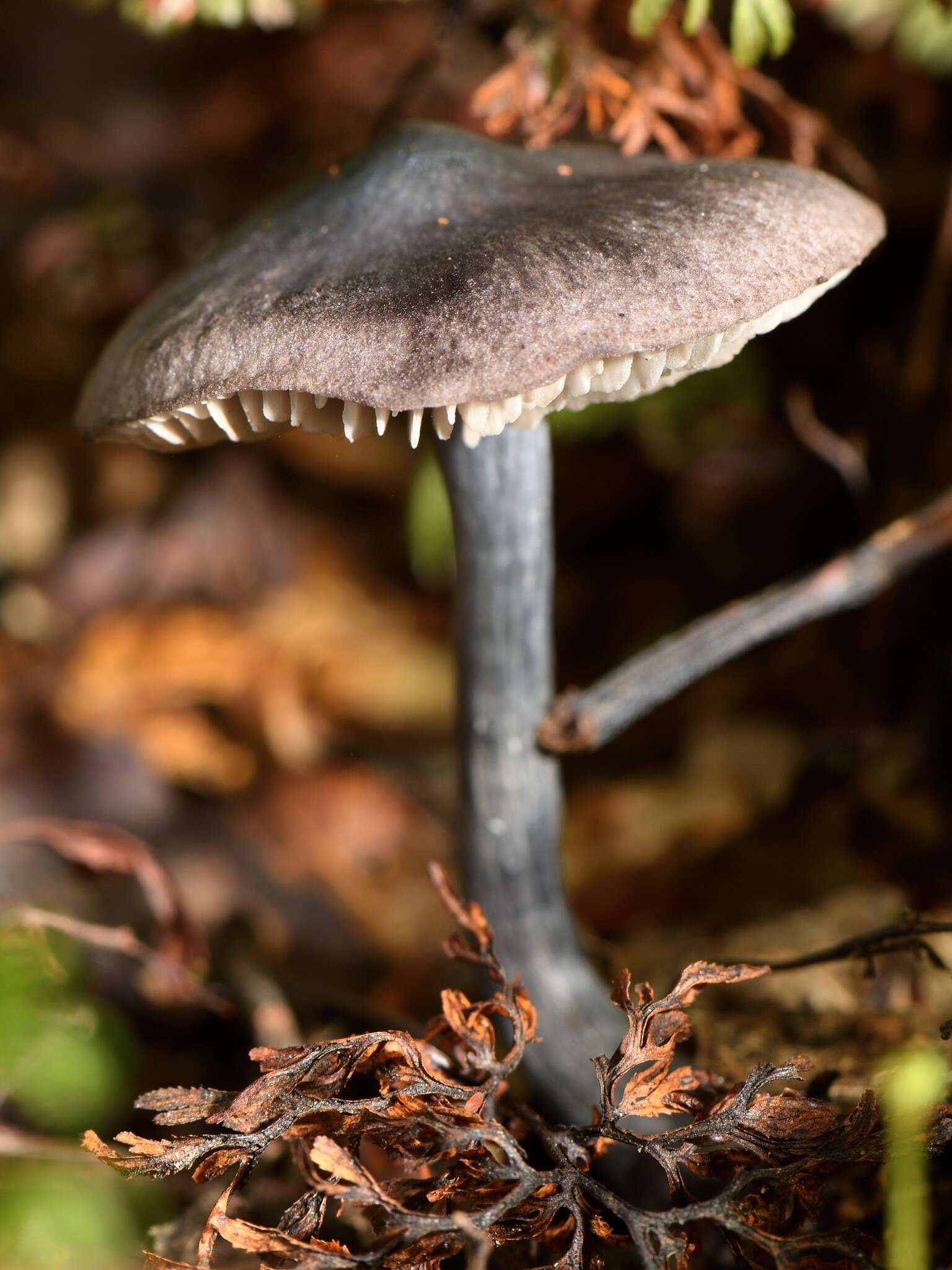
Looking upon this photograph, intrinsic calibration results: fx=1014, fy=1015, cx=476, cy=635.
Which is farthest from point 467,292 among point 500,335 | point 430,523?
point 430,523

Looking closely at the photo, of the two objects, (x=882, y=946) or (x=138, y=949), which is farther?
(x=138, y=949)

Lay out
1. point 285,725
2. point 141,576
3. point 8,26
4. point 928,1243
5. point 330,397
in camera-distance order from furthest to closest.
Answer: point 8,26, point 141,576, point 285,725, point 928,1243, point 330,397

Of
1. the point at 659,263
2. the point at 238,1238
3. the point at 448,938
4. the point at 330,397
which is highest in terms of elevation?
the point at 659,263

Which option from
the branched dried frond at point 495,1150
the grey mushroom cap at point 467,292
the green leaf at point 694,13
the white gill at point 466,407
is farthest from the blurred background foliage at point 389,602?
the white gill at point 466,407

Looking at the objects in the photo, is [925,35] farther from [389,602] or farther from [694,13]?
[389,602]

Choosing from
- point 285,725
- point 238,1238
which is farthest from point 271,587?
point 238,1238

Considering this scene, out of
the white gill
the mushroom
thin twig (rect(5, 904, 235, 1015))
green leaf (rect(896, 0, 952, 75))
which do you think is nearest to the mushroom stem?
the mushroom

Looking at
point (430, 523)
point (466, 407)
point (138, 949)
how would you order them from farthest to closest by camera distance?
point (430, 523)
point (138, 949)
point (466, 407)

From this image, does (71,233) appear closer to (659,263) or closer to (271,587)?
(271,587)
